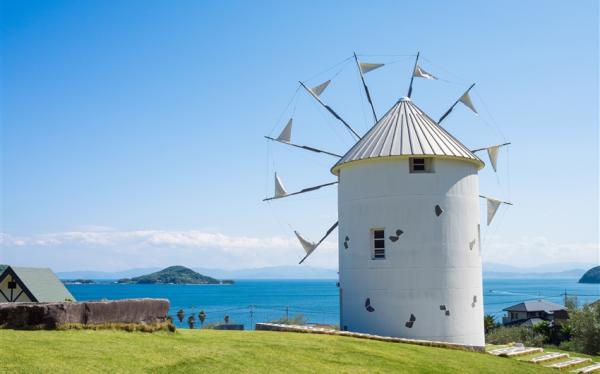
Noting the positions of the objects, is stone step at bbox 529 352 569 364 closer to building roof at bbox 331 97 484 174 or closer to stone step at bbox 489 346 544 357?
stone step at bbox 489 346 544 357

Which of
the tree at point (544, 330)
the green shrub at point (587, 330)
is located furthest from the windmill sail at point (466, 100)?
the tree at point (544, 330)

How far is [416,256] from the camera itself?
18625mm

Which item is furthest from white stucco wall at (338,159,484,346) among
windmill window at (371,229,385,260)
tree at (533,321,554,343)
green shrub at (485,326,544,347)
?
tree at (533,321,554,343)

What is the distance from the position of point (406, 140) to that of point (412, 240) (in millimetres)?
3428

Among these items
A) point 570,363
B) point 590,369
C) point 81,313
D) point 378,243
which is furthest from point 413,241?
point 81,313

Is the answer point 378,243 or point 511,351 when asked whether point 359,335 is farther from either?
point 511,351

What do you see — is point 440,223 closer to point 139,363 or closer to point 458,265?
point 458,265

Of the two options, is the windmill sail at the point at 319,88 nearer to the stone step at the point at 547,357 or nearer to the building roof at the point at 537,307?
the stone step at the point at 547,357

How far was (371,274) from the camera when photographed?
749 inches

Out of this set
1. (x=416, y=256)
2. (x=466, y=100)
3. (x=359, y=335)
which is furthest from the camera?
(x=466, y=100)

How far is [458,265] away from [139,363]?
12.1 metres

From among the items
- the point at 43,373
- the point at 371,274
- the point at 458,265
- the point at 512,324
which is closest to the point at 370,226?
the point at 371,274

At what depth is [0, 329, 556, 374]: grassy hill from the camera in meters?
9.46

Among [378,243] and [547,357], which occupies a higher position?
[378,243]
